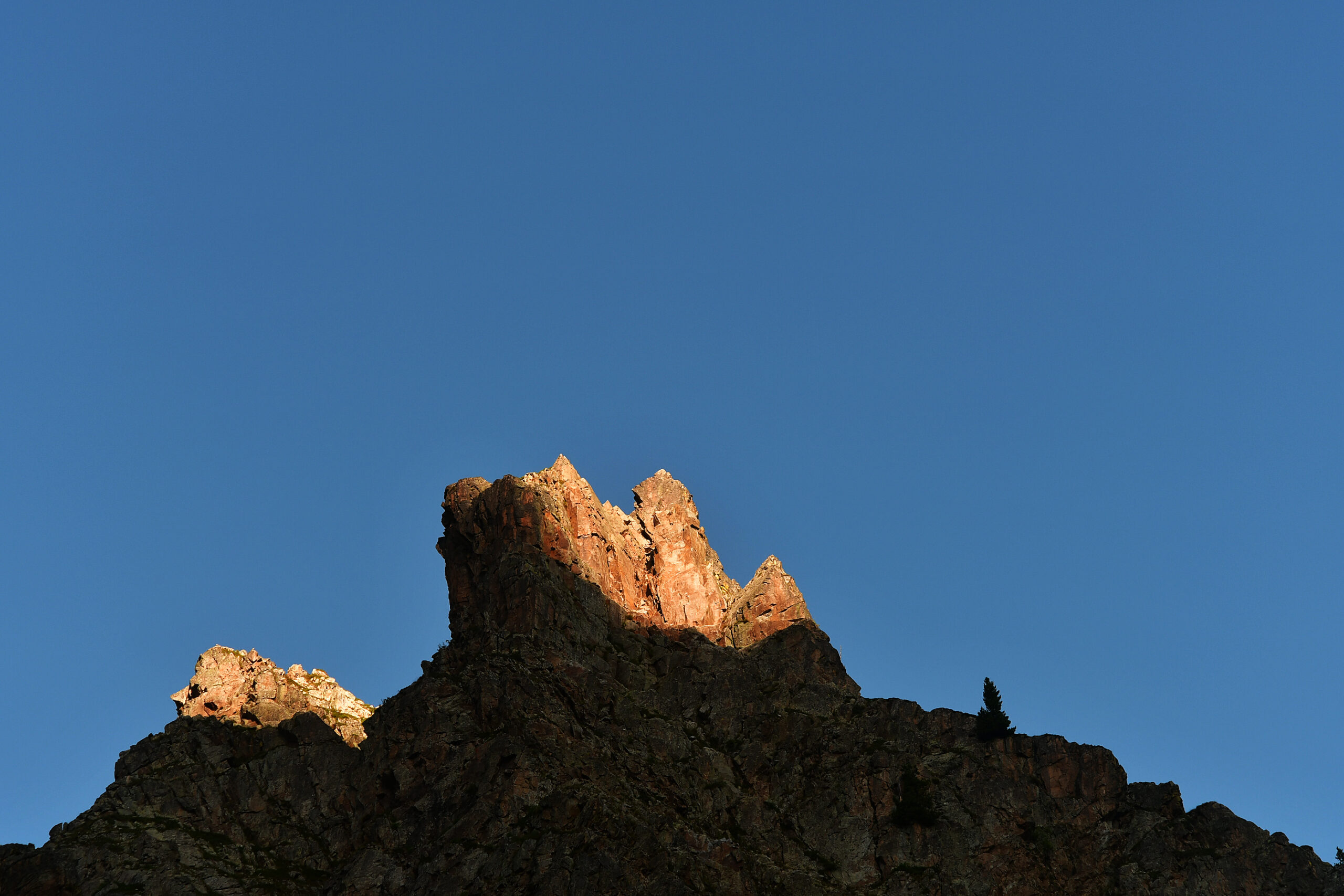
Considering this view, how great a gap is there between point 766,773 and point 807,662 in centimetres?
1643

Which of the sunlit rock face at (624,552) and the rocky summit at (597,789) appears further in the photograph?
the sunlit rock face at (624,552)

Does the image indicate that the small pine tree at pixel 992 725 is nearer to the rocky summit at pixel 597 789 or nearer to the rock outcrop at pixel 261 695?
the rocky summit at pixel 597 789

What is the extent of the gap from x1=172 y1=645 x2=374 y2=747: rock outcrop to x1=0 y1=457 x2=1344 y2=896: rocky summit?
42 centimetres

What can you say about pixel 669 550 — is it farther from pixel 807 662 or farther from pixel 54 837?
pixel 54 837

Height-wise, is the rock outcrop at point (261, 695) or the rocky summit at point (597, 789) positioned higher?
the rock outcrop at point (261, 695)

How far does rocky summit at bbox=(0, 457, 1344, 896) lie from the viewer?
109 meters

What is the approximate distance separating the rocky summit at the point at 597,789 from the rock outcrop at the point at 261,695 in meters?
0.42

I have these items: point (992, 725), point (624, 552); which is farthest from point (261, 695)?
point (992, 725)

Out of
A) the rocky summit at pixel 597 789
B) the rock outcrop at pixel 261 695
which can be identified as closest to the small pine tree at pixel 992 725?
the rocky summit at pixel 597 789

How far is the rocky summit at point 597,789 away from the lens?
357 feet

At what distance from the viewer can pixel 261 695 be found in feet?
453

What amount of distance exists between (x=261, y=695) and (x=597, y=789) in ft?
153

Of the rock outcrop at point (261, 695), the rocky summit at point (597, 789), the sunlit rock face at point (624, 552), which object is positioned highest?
the sunlit rock face at point (624, 552)

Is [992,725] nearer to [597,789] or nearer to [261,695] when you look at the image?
[597,789]
